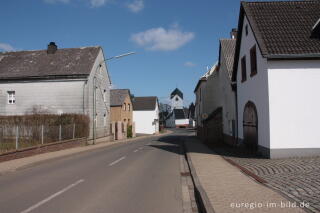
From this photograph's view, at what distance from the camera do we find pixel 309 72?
45.6 feet

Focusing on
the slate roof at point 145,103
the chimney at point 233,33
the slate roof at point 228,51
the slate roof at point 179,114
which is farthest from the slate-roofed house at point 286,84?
the slate roof at point 179,114

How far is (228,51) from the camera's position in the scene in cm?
2652

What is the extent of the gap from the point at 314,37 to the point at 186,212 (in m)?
11.5

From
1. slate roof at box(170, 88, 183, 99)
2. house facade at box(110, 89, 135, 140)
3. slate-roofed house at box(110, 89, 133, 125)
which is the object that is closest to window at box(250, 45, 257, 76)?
house facade at box(110, 89, 135, 140)

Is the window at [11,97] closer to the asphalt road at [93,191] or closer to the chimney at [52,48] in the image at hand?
the chimney at [52,48]

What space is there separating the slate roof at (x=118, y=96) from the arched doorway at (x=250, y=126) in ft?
103

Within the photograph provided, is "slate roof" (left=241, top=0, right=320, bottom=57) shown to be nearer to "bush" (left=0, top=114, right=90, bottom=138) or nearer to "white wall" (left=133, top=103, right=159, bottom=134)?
"bush" (left=0, top=114, right=90, bottom=138)

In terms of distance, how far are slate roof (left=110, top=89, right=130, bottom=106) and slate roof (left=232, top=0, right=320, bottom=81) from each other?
3234 centimetres

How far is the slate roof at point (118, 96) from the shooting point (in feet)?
159

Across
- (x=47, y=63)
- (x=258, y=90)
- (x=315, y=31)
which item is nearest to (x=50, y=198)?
(x=258, y=90)

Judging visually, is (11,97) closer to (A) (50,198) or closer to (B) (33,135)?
(B) (33,135)

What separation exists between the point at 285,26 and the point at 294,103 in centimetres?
390

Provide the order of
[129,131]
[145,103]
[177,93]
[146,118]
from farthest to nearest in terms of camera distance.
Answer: [177,93], [145,103], [146,118], [129,131]

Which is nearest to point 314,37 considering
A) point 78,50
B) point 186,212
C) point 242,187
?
point 242,187
